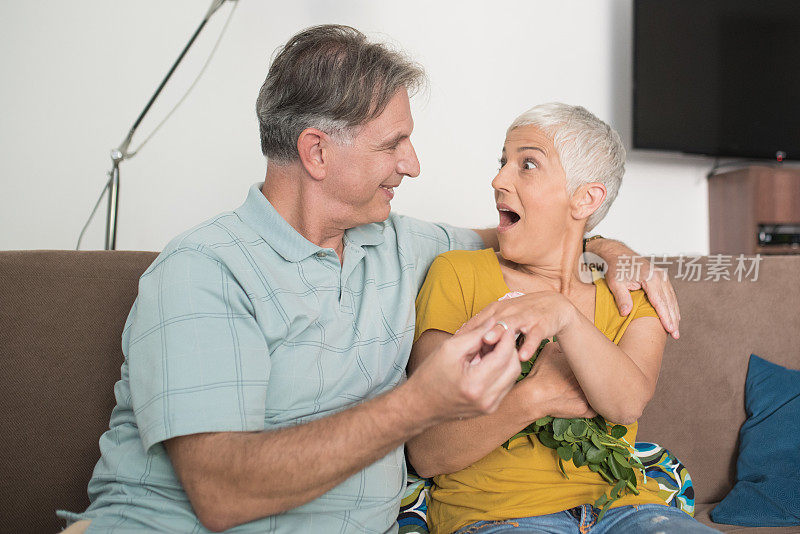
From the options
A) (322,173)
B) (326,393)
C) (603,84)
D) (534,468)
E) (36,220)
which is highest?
(603,84)

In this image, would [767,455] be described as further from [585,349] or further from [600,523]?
[585,349]

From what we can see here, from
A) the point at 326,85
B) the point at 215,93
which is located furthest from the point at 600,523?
the point at 215,93

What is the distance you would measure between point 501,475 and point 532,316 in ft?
1.21

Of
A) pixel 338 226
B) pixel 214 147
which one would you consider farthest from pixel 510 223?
pixel 214 147

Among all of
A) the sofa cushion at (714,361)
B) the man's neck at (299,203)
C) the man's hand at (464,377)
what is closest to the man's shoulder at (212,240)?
the man's neck at (299,203)

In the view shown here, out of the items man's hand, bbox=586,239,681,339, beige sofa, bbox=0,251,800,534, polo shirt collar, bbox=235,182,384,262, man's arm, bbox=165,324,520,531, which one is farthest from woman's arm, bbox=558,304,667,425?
beige sofa, bbox=0,251,800,534

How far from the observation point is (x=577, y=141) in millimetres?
1446

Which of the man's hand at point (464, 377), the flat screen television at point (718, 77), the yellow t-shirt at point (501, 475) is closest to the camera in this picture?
the man's hand at point (464, 377)

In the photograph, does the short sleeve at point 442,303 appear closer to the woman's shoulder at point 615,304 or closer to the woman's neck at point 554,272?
the woman's neck at point 554,272

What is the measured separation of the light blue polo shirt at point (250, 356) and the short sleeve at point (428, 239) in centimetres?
15

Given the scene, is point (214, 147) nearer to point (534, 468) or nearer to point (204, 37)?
point (204, 37)

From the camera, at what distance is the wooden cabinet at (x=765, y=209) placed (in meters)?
3.46

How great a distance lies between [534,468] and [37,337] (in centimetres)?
103

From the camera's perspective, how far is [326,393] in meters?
1.18
